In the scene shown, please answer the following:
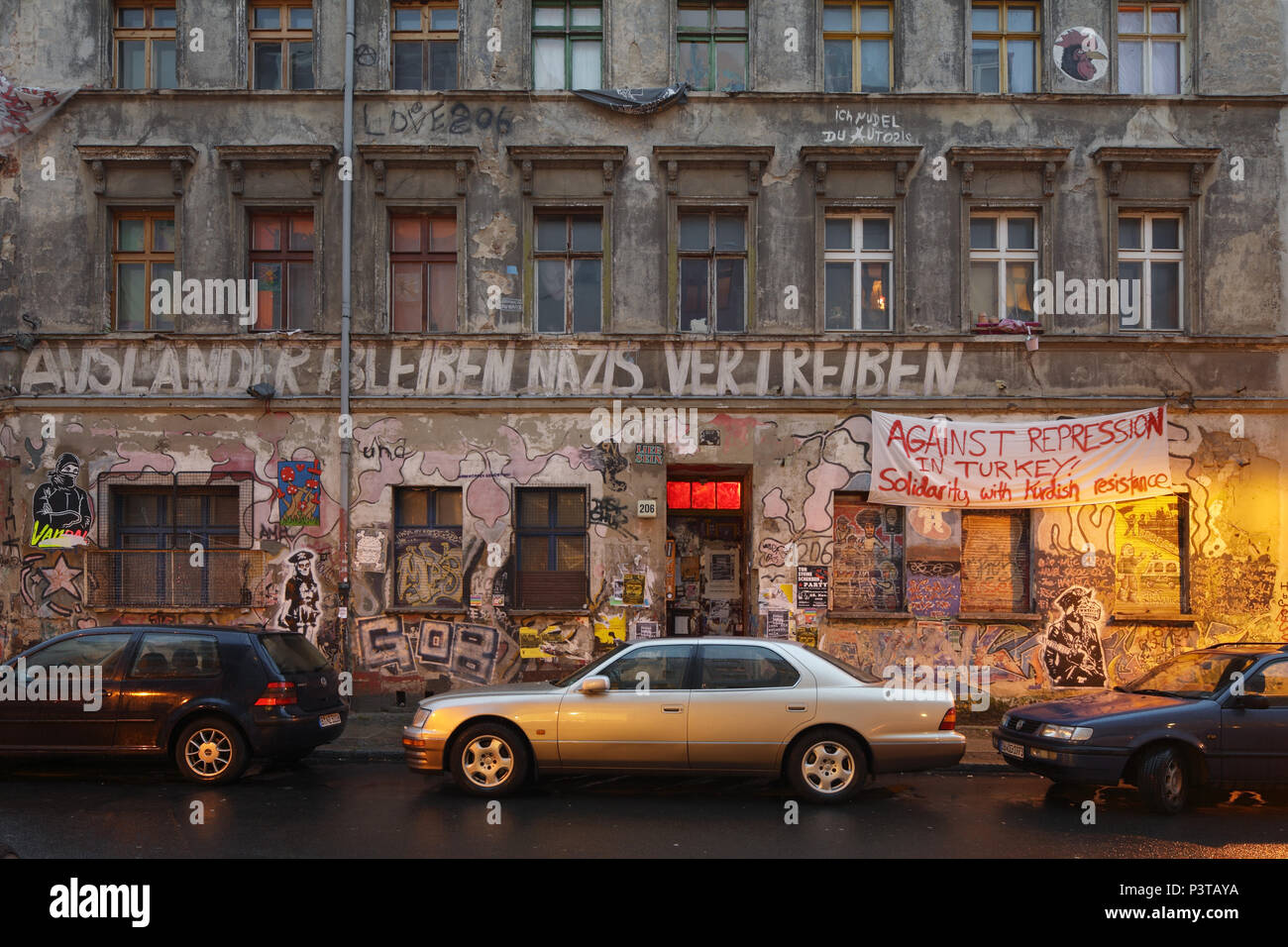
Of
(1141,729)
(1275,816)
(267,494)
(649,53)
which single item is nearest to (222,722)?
(267,494)

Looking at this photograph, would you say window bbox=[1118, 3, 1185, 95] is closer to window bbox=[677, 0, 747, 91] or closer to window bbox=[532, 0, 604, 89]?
window bbox=[677, 0, 747, 91]

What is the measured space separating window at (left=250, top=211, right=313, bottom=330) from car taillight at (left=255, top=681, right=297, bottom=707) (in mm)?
6446

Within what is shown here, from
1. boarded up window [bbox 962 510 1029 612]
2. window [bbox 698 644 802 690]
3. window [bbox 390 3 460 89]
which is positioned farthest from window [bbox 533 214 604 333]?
window [bbox 698 644 802 690]

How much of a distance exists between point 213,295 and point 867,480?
982 cm

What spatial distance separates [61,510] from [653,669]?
9.71 metres

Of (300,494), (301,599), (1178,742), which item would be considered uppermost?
(300,494)

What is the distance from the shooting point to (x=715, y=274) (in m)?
14.1

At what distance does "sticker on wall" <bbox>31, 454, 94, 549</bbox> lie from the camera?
537 inches

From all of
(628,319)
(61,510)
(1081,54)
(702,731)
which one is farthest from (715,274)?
(61,510)

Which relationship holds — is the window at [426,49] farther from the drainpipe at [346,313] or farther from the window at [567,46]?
the window at [567,46]

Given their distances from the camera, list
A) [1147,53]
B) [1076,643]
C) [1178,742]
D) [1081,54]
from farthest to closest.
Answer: [1147,53], [1081,54], [1076,643], [1178,742]

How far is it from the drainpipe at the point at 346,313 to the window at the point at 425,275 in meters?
0.69

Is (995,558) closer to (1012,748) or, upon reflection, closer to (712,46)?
(1012,748)

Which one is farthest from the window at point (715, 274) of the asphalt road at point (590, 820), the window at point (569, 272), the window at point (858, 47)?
the asphalt road at point (590, 820)
